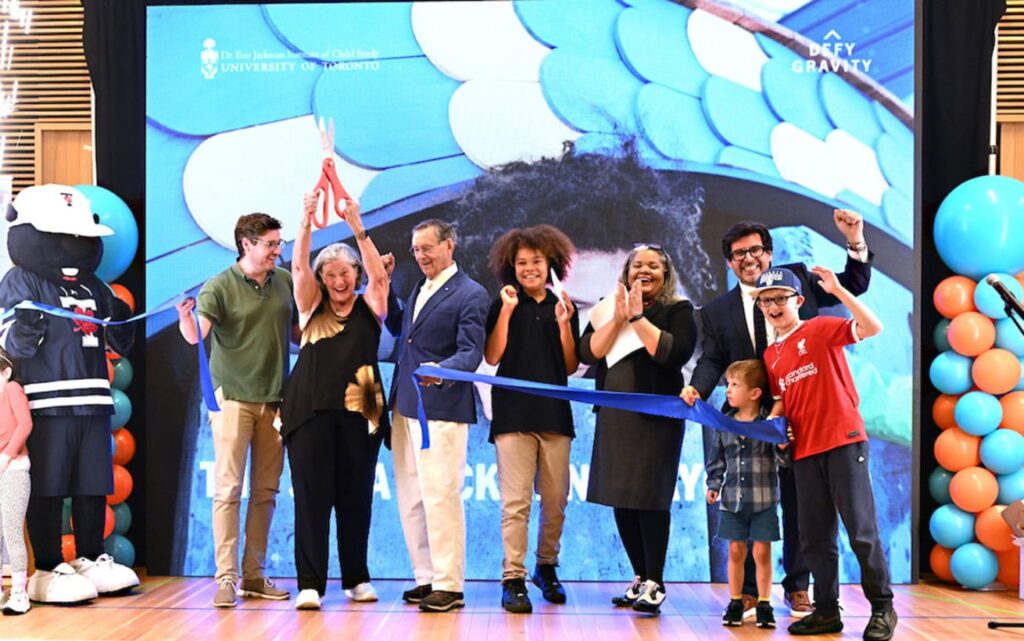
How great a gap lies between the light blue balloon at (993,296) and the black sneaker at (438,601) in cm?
290

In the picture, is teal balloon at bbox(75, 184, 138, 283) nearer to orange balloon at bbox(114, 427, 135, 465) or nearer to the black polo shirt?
orange balloon at bbox(114, 427, 135, 465)

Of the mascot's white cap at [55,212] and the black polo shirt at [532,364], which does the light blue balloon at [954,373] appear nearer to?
the black polo shirt at [532,364]

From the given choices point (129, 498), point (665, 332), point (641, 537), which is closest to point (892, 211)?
point (665, 332)

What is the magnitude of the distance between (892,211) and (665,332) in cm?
179

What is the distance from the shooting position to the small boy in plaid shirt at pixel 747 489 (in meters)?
4.90

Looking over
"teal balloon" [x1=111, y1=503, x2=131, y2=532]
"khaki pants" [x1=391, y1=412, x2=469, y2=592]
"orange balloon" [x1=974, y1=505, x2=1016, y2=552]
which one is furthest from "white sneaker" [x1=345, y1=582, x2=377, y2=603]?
"orange balloon" [x1=974, y1=505, x2=1016, y2=552]

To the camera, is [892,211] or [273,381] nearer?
[273,381]

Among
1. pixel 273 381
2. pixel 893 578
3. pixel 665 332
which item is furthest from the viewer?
pixel 893 578

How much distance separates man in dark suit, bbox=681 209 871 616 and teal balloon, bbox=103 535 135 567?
3106mm

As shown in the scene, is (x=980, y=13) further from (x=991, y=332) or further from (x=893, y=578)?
(x=893, y=578)

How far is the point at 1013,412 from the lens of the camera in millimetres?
5777

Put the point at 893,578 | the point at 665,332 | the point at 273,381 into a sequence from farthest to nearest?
1. the point at 893,578
2. the point at 273,381
3. the point at 665,332

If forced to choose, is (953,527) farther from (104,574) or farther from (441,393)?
(104,574)

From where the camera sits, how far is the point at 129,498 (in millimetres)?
6363
